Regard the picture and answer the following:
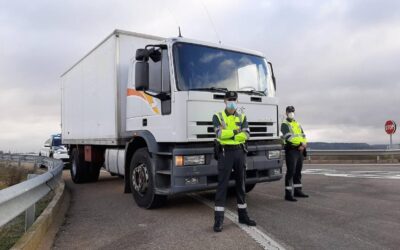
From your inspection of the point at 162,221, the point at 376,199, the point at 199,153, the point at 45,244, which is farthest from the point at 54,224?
the point at 376,199

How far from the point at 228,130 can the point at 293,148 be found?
10.0 feet

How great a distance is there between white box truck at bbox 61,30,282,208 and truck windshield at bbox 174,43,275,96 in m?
0.02

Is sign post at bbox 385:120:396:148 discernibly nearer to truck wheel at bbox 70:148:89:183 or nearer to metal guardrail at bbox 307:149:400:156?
metal guardrail at bbox 307:149:400:156

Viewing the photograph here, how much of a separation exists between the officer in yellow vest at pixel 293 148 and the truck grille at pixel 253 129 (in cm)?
77

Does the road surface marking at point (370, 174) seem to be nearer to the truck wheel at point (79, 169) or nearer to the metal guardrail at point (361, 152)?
the truck wheel at point (79, 169)

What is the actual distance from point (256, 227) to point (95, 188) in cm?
676

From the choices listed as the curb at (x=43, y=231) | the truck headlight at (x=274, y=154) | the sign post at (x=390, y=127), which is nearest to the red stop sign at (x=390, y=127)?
the sign post at (x=390, y=127)

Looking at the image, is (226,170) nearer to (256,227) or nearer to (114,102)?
(256,227)

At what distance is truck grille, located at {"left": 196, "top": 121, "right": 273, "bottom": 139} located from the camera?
6.78 m

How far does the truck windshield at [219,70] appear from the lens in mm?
6926

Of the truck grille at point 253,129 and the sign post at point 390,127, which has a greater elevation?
the sign post at point 390,127

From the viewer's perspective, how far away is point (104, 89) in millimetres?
9680

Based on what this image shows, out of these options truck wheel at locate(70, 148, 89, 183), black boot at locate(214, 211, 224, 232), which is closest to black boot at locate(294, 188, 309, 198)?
black boot at locate(214, 211, 224, 232)

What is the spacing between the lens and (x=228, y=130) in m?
5.91
